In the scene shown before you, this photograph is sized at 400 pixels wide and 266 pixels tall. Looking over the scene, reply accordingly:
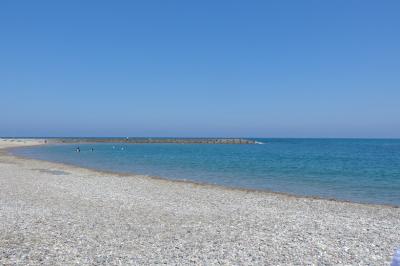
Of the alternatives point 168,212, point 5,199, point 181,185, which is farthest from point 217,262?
point 181,185

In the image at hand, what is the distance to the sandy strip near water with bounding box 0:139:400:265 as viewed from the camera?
809 cm

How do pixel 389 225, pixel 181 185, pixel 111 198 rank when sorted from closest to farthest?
pixel 389 225
pixel 111 198
pixel 181 185

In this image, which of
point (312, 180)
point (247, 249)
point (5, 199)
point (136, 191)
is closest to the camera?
point (247, 249)

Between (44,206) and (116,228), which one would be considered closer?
(116,228)

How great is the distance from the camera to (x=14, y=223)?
10680 mm

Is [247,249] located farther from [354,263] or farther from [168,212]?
[168,212]

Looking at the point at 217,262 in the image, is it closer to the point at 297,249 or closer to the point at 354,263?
the point at 297,249

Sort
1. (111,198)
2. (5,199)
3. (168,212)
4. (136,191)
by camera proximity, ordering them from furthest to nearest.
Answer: (136,191)
(111,198)
(5,199)
(168,212)

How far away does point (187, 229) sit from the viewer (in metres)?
10.7

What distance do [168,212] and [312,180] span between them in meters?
15.5

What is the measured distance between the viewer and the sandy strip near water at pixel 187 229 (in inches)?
318

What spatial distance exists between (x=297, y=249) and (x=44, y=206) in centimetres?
908

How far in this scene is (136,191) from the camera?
730 inches

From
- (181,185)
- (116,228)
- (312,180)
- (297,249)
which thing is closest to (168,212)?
(116,228)
